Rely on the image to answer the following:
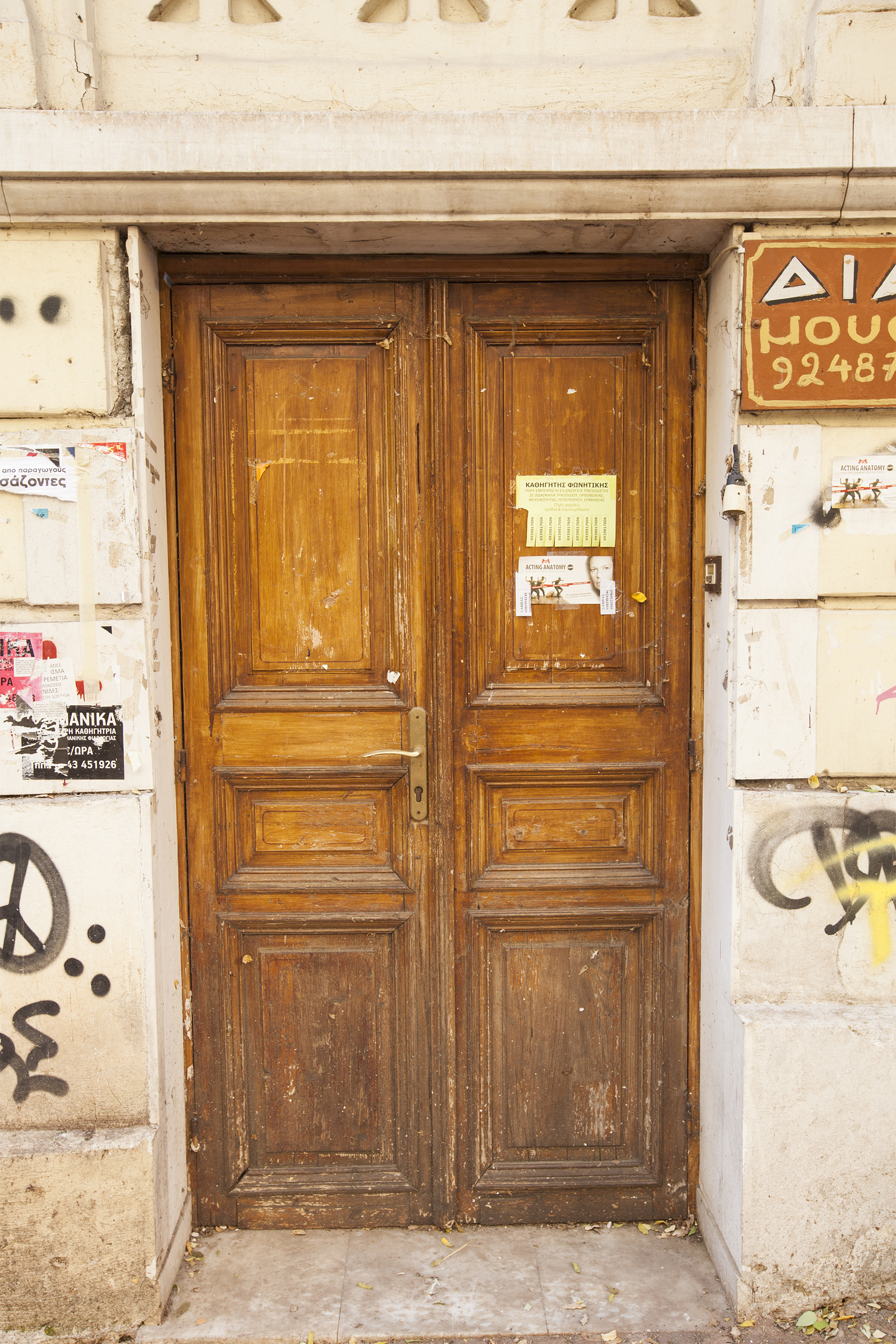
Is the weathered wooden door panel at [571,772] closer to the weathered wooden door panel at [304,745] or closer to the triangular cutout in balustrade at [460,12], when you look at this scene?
the weathered wooden door panel at [304,745]

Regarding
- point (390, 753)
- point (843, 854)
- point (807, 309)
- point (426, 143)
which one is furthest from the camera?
point (390, 753)

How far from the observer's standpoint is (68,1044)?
2377 mm

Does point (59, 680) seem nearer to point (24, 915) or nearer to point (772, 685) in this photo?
point (24, 915)

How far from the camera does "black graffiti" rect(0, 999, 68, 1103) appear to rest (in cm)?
237

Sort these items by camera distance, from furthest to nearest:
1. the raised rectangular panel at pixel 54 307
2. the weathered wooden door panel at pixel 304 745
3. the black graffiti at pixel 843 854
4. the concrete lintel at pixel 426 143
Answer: the weathered wooden door panel at pixel 304 745 < the black graffiti at pixel 843 854 < the raised rectangular panel at pixel 54 307 < the concrete lintel at pixel 426 143

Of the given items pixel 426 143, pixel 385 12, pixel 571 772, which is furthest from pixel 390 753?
pixel 385 12

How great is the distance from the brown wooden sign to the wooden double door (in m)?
0.30

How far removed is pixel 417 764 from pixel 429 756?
0.05 meters

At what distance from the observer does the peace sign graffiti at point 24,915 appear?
7.72ft

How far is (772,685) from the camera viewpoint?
236 centimetres

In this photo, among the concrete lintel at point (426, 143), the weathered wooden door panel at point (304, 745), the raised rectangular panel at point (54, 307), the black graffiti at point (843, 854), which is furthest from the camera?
the weathered wooden door panel at point (304, 745)

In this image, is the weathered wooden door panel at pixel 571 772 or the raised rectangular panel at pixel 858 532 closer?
the raised rectangular panel at pixel 858 532

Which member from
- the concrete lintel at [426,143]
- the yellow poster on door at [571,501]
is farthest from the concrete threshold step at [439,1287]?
the concrete lintel at [426,143]

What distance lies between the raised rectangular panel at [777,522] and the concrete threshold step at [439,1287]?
1.95 m
